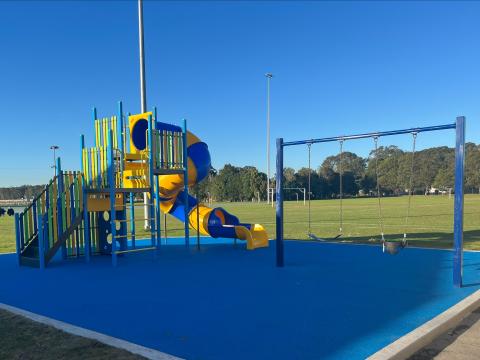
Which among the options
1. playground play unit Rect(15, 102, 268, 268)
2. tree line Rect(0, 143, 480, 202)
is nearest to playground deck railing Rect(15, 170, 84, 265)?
playground play unit Rect(15, 102, 268, 268)

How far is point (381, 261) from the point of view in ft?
33.7

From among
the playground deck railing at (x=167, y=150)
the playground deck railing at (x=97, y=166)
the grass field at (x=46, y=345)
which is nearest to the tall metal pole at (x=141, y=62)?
the playground deck railing at (x=167, y=150)

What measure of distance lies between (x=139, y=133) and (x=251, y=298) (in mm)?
8343

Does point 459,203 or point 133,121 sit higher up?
point 133,121

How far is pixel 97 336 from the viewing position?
490 cm

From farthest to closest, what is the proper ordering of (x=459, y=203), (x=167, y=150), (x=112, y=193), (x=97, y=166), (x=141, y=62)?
(x=141, y=62), (x=167, y=150), (x=97, y=166), (x=112, y=193), (x=459, y=203)

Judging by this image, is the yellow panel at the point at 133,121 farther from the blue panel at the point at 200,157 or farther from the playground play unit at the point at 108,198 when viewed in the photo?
the blue panel at the point at 200,157

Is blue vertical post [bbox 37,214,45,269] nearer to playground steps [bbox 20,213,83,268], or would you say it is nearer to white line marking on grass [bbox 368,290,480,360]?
playground steps [bbox 20,213,83,268]

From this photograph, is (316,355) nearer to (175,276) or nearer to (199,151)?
(175,276)

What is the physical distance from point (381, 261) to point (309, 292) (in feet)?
12.9

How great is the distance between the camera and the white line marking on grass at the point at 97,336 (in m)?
4.31

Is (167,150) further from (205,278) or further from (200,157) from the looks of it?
(205,278)

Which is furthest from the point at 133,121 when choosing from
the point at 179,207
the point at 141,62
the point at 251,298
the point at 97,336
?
the point at 97,336

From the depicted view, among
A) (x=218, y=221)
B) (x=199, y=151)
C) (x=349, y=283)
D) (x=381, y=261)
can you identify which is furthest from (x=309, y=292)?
(x=199, y=151)
